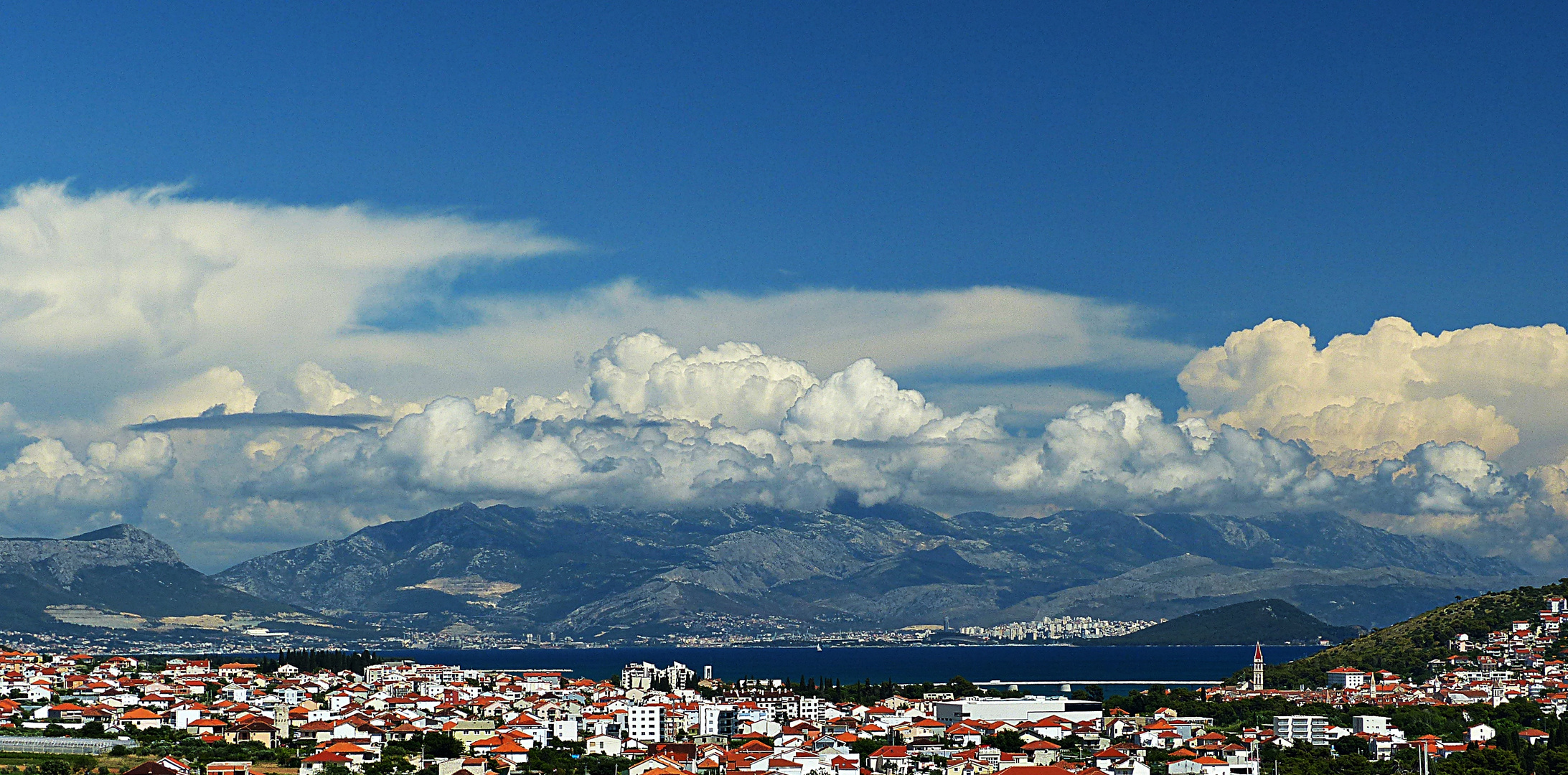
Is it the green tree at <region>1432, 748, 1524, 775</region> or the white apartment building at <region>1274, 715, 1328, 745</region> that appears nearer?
the green tree at <region>1432, 748, 1524, 775</region>

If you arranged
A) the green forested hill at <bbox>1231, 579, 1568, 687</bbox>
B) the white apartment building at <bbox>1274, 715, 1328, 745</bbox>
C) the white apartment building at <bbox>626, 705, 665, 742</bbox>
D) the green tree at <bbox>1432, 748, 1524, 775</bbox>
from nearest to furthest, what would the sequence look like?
the green tree at <bbox>1432, 748, 1524, 775</bbox> → the white apartment building at <bbox>1274, 715, 1328, 745</bbox> → the white apartment building at <bbox>626, 705, 665, 742</bbox> → the green forested hill at <bbox>1231, 579, 1568, 687</bbox>

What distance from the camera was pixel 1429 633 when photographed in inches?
7475

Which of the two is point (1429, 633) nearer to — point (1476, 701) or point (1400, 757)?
point (1476, 701)

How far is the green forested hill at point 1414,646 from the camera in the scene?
17475cm

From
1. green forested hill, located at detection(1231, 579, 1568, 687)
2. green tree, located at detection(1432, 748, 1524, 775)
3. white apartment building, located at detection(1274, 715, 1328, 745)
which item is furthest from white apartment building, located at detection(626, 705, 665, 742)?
green forested hill, located at detection(1231, 579, 1568, 687)

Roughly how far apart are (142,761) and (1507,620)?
14170cm

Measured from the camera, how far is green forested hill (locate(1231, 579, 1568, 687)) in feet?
573

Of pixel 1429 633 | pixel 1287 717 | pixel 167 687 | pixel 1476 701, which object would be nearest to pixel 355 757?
pixel 167 687

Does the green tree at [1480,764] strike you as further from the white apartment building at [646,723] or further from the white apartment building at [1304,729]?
the white apartment building at [646,723]

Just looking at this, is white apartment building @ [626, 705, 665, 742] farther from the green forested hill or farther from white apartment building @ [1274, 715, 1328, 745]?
the green forested hill

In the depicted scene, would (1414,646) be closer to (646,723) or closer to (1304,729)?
(1304,729)

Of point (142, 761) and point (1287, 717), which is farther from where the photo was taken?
point (1287, 717)

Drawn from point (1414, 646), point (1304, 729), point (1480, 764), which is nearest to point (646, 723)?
point (1304, 729)

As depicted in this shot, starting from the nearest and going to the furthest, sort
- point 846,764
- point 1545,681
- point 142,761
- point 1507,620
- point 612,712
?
point 142,761, point 846,764, point 612,712, point 1545,681, point 1507,620
